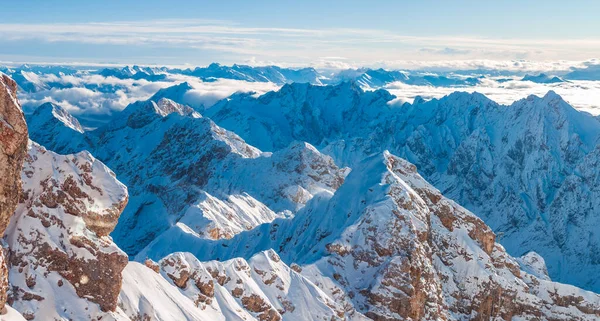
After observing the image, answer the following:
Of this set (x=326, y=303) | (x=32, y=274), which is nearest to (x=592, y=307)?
(x=326, y=303)

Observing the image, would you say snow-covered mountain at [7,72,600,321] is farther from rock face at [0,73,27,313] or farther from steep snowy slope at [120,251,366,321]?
rock face at [0,73,27,313]

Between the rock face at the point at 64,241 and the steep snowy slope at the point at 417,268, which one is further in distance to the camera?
the steep snowy slope at the point at 417,268

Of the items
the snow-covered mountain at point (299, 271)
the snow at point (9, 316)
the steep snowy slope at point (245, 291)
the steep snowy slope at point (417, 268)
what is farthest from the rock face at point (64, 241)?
the steep snowy slope at point (417, 268)

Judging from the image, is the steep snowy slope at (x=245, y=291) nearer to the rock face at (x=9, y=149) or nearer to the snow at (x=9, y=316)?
the snow at (x=9, y=316)

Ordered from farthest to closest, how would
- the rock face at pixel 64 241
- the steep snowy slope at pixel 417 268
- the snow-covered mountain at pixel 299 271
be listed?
1. the steep snowy slope at pixel 417 268
2. the snow-covered mountain at pixel 299 271
3. the rock face at pixel 64 241

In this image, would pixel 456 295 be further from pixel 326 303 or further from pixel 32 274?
pixel 32 274

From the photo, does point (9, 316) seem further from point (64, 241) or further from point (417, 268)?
point (417, 268)

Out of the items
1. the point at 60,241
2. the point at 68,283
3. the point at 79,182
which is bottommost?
the point at 68,283
